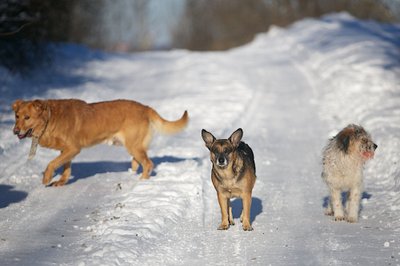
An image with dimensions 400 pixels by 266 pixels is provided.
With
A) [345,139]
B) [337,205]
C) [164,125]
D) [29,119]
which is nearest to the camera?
[337,205]

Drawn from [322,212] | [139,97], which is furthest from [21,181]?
[139,97]

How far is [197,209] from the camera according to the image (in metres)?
9.18

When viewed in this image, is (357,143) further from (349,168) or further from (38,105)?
(38,105)

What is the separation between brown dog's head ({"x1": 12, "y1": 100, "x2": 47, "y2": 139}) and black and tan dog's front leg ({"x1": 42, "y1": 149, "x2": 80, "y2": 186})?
0.55m

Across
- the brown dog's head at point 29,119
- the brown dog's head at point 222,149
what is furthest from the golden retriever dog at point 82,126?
the brown dog's head at point 222,149

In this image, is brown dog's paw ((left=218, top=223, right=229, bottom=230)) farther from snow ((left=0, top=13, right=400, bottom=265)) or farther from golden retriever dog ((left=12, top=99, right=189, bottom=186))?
golden retriever dog ((left=12, top=99, right=189, bottom=186))

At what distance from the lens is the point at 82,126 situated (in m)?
10.9

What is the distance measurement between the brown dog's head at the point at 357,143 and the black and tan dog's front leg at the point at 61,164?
14.8ft

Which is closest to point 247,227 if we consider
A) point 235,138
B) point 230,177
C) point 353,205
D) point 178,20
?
point 230,177

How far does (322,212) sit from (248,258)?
2551 mm

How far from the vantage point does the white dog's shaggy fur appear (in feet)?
28.9

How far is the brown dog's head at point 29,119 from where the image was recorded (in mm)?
10305

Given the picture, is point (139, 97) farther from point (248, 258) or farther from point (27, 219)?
point (248, 258)

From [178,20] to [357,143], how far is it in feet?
196
